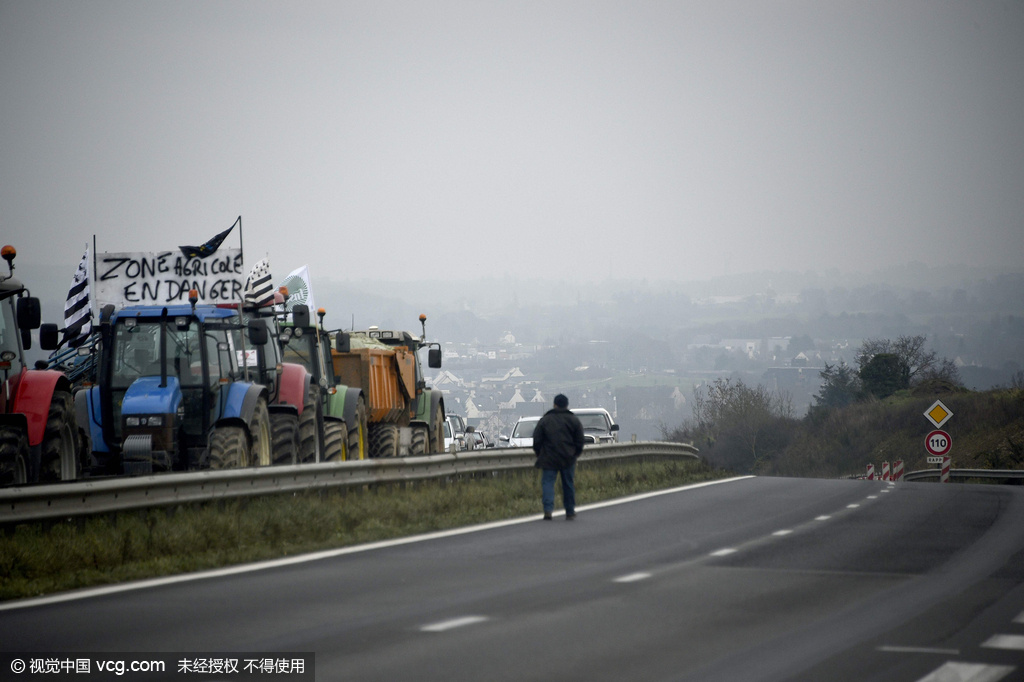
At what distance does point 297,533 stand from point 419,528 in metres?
1.82

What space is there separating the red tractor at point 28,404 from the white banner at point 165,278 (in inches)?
107

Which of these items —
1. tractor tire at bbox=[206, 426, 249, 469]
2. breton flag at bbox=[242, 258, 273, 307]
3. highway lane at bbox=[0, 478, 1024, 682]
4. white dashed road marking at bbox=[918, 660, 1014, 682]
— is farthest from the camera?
breton flag at bbox=[242, 258, 273, 307]

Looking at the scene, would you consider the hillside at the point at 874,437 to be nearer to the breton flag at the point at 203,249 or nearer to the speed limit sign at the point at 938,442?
the speed limit sign at the point at 938,442

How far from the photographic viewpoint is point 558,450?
1773cm

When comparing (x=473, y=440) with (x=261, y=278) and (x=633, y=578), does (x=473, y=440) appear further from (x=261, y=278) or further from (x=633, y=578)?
(x=633, y=578)

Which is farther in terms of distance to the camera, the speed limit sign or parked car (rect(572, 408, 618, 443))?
the speed limit sign

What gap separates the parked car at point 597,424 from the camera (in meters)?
35.8

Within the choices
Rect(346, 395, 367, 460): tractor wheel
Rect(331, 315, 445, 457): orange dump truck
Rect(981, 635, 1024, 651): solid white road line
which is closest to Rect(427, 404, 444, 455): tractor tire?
Rect(331, 315, 445, 457): orange dump truck

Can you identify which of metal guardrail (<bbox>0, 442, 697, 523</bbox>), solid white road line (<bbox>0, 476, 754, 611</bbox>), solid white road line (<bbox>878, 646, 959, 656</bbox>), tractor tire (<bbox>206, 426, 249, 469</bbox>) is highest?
tractor tire (<bbox>206, 426, 249, 469</bbox>)

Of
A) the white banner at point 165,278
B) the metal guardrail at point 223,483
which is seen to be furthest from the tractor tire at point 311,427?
the white banner at point 165,278

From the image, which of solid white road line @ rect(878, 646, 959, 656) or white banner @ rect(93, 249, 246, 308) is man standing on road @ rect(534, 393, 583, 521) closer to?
white banner @ rect(93, 249, 246, 308)

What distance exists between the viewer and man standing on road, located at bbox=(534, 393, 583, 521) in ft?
57.1

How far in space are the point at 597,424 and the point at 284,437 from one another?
18118 mm

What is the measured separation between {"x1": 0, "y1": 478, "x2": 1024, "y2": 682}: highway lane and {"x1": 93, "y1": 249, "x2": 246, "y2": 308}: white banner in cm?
640
